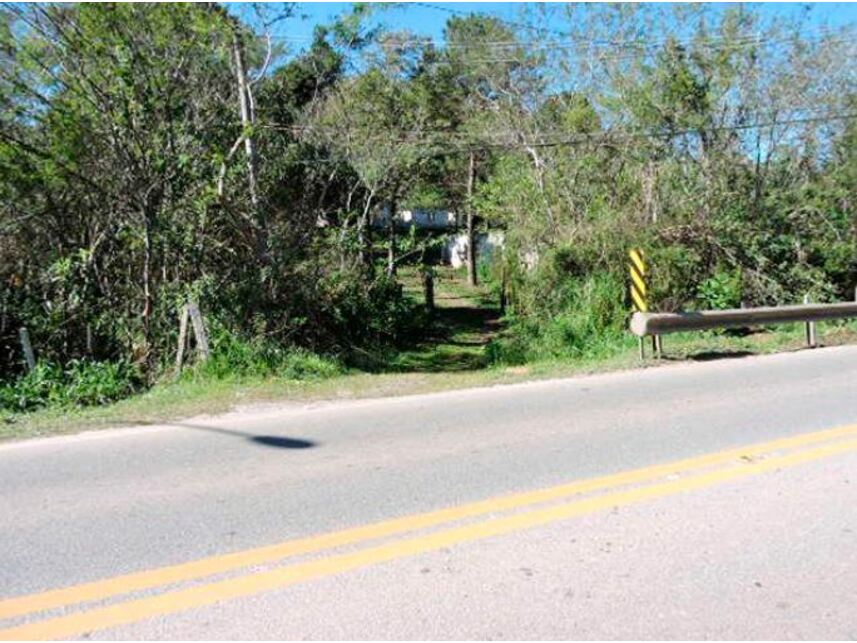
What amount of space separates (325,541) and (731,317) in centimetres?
878

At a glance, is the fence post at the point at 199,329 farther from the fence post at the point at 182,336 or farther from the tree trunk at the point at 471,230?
the tree trunk at the point at 471,230

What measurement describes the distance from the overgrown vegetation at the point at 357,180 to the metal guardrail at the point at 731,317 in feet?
4.81

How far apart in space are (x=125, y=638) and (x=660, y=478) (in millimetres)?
3430

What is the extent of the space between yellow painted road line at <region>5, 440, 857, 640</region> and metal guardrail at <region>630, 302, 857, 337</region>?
505 centimetres

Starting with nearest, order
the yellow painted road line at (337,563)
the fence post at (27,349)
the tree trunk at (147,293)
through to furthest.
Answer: the yellow painted road line at (337,563)
the fence post at (27,349)
the tree trunk at (147,293)

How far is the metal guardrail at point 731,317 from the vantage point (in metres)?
10.1

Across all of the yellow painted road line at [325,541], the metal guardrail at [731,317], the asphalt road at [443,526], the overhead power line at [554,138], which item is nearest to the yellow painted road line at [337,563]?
the asphalt road at [443,526]

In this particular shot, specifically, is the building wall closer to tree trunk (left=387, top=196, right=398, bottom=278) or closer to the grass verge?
tree trunk (left=387, top=196, right=398, bottom=278)

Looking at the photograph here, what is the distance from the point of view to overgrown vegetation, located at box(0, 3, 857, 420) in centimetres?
1015

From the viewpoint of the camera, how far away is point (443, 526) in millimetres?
4184

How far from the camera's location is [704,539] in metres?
3.95

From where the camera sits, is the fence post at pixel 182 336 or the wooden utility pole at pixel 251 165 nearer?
the fence post at pixel 182 336

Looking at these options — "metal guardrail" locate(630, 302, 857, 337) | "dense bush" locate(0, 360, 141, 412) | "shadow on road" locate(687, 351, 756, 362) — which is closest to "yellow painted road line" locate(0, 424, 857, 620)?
"metal guardrail" locate(630, 302, 857, 337)

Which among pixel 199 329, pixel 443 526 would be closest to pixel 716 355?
pixel 199 329
